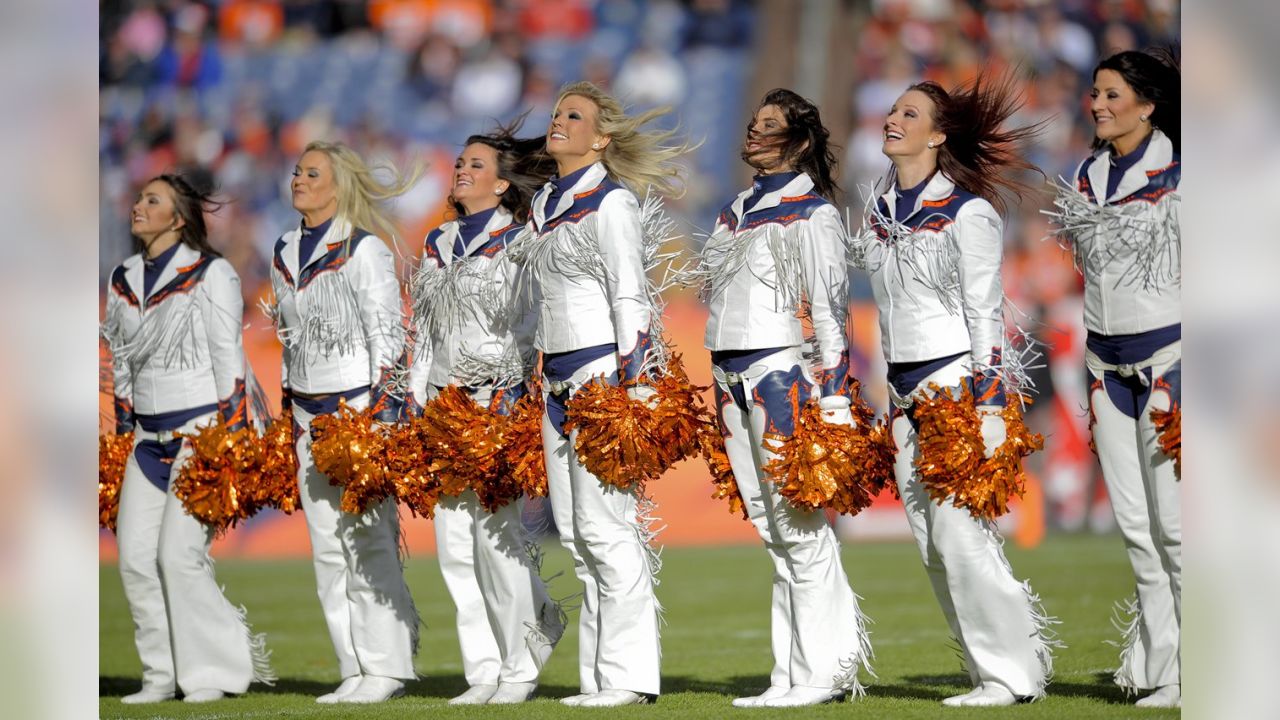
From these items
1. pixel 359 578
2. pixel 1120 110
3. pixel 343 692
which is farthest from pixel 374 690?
pixel 1120 110

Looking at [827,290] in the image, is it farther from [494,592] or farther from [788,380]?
[494,592]

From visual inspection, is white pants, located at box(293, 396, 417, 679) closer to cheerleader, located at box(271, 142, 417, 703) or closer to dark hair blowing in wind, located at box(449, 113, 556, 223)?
cheerleader, located at box(271, 142, 417, 703)

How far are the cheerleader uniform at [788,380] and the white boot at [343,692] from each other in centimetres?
175

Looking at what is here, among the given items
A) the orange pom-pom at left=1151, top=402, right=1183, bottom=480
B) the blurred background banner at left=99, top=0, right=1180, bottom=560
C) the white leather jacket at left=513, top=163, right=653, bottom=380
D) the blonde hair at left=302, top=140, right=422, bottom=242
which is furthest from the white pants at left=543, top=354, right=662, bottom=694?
the blurred background banner at left=99, top=0, right=1180, bottom=560

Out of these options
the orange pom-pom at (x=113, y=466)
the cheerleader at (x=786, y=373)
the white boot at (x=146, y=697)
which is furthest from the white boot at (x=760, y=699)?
the orange pom-pom at (x=113, y=466)

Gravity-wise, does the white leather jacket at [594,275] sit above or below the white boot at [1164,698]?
above

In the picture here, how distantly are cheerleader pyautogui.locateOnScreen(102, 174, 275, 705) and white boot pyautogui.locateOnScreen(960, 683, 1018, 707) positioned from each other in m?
3.19

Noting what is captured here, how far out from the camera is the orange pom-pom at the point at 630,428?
5.16 meters

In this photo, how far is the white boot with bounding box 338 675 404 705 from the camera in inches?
238

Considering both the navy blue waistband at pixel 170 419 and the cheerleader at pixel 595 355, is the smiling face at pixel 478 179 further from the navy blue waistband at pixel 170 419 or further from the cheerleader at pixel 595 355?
the navy blue waistband at pixel 170 419

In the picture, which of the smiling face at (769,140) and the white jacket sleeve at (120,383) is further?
the white jacket sleeve at (120,383)

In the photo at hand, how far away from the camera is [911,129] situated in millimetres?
5367
